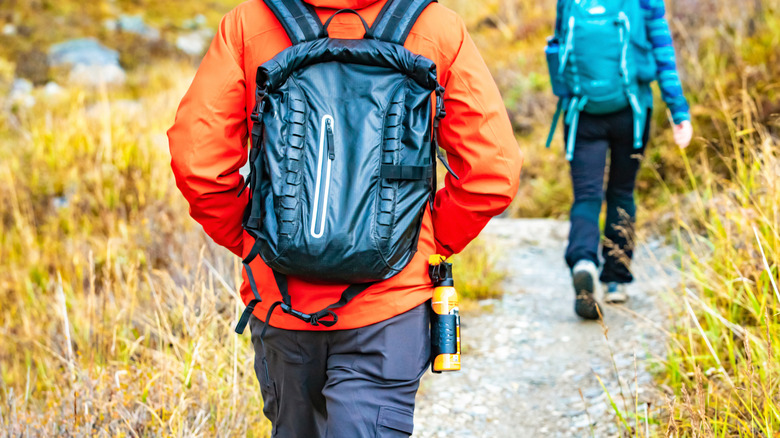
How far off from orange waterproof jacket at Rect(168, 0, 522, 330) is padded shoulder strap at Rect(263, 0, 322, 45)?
4 centimetres

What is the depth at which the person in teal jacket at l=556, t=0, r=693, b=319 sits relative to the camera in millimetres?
3604

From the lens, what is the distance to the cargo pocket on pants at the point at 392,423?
170 centimetres

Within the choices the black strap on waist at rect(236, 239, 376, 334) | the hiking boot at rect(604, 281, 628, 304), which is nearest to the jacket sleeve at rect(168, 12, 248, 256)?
the black strap on waist at rect(236, 239, 376, 334)

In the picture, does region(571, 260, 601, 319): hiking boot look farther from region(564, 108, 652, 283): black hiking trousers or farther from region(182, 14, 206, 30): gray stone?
region(182, 14, 206, 30): gray stone

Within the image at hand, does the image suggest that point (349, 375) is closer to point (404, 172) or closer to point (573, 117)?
point (404, 172)

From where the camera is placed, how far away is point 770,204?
10.5ft

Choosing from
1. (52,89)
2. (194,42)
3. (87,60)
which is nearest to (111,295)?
(52,89)

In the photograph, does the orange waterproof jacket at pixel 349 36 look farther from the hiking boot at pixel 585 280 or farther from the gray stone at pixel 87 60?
the gray stone at pixel 87 60

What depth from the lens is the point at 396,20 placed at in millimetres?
1689

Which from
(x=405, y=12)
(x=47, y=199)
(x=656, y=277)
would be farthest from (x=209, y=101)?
(x=47, y=199)

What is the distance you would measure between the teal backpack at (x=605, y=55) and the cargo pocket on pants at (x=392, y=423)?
2.44 meters

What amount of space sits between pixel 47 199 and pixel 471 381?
460cm

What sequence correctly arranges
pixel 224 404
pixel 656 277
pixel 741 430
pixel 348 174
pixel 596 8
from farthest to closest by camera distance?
pixel 656 277 < pixel 596 8 < pixel 224 404 < pixel 741 430 < pixel 348 174

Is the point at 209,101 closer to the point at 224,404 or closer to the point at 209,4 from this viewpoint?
the point at 224,404
